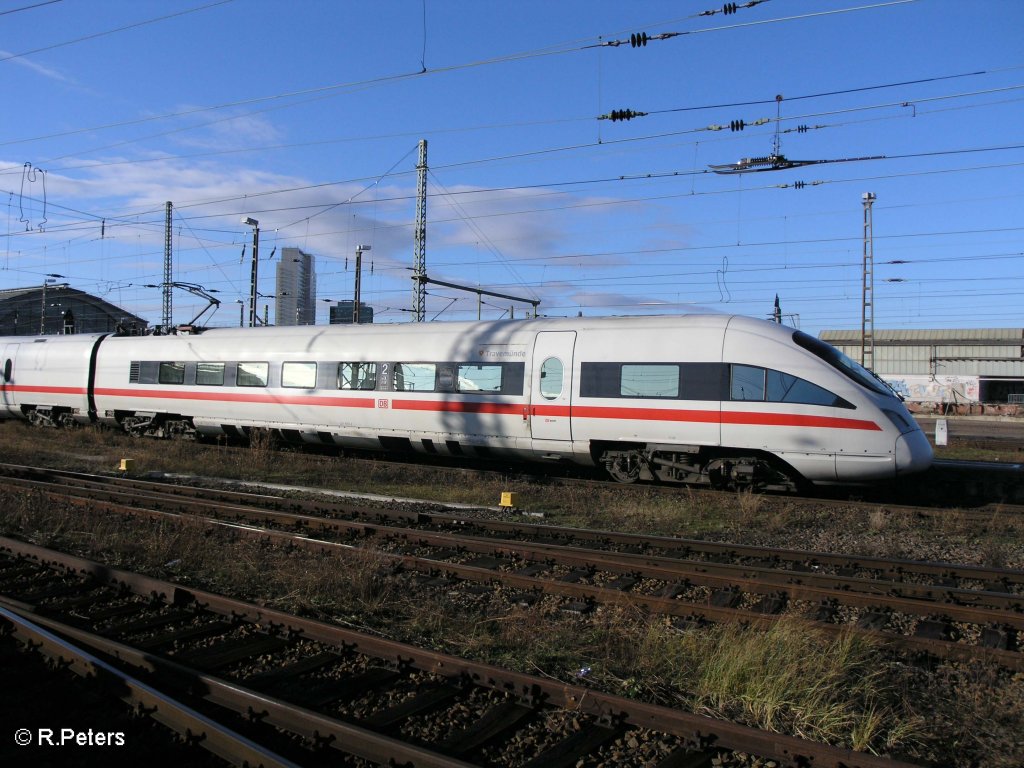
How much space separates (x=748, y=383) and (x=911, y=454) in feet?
8.26

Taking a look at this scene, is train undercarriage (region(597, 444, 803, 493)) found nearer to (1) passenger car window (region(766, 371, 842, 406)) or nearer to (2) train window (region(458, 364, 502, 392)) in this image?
(1) passenger car window (region(766, 371, 842, 406))

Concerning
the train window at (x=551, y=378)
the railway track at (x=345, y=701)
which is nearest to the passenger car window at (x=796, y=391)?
the train window at (x=551, y=378)

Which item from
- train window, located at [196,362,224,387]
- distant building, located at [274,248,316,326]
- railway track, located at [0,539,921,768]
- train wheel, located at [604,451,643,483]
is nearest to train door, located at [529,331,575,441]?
train wheel, located at [604,451,643,483]

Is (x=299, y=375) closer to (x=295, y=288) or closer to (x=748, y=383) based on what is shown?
(x=748, y=383)

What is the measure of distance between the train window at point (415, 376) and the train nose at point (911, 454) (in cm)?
→ 808

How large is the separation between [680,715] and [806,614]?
2.74 m

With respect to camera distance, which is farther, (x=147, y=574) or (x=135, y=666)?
(x=147, y=574)

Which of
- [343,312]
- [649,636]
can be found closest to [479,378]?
[649,636]

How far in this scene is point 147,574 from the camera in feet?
24.7

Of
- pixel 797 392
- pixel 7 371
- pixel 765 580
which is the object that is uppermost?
pixel 7 371

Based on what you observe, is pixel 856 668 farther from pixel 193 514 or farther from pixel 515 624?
pixel 193 514

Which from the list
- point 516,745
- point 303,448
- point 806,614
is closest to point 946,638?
point 806,614

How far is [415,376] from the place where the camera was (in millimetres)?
15000

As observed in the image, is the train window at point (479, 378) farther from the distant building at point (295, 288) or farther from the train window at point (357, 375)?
the distant building at point (295, 288)
